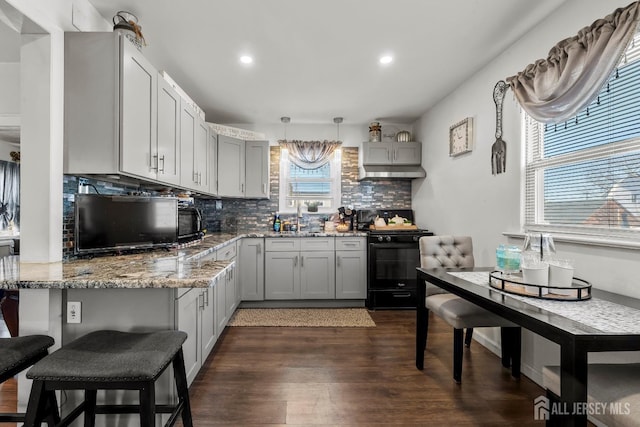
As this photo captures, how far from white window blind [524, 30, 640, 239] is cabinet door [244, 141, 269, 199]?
2.95 m

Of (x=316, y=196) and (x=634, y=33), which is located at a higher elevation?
(x=634, y=33)

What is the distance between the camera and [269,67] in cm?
270

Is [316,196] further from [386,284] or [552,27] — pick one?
[552,27]

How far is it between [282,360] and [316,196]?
8.23 ft

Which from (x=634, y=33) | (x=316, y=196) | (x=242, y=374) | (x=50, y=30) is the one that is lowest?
(x=242, y=374)

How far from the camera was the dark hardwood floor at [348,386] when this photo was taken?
1.72 metres

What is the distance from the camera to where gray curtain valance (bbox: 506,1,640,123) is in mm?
1483

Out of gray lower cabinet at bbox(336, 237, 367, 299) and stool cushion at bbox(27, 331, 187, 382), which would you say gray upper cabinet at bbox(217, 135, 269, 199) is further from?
stool cushion at bbox(27, 331, 187, 382)

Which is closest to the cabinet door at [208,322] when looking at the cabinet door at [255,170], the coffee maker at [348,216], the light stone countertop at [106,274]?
the light stone countertop at [106,274]

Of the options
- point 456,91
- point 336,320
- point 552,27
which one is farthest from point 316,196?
point 552,27

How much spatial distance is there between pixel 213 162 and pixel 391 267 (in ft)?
8.47

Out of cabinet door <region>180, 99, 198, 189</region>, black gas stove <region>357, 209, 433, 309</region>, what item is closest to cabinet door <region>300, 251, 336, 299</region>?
black gas stove <region>357, 209, 433, 309</region>

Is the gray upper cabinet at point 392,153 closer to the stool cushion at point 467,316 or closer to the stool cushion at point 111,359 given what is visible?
the stool cushion at point 467,316

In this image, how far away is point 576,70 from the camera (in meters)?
1.70
